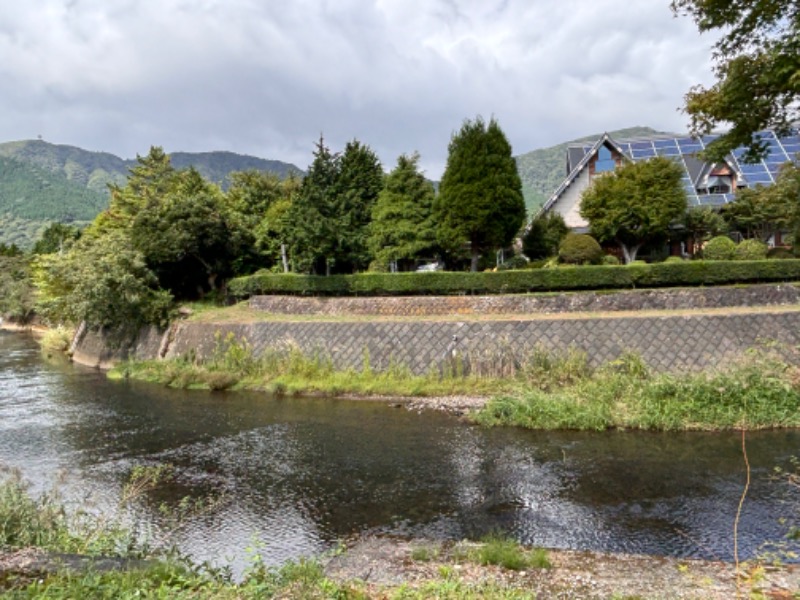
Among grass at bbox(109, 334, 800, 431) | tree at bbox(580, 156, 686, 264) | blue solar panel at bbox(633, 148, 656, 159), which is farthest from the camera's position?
blue solar panel at bbox(633, 148, 656, 159)

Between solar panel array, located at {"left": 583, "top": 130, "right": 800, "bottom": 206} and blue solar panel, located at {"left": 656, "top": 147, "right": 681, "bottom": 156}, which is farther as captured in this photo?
blue solar panel, located at {"left": 656, "top": 147, "right": 681, "bottom": 156}

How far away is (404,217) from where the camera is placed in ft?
89.1

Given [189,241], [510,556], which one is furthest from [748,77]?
[189,241]

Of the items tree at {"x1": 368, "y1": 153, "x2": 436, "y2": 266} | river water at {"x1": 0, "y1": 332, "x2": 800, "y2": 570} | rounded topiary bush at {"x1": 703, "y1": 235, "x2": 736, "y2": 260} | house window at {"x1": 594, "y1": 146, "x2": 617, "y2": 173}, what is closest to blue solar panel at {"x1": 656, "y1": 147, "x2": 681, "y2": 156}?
house window at {"x1": 594, "y1": 146, "x2": 617, "y2": 173}

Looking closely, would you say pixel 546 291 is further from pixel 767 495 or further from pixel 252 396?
pixel 767 495

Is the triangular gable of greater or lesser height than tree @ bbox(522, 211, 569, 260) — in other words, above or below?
above

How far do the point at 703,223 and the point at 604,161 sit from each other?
7828 mm

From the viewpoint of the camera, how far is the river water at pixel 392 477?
8.72 metres

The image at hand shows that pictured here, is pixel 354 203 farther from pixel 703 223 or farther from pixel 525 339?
pixel 703 223

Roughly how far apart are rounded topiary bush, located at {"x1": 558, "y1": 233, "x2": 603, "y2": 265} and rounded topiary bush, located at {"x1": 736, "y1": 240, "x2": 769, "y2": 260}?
5.68 metres

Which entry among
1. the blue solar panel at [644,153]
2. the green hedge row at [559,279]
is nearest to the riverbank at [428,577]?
the green hedge row at [559,279]

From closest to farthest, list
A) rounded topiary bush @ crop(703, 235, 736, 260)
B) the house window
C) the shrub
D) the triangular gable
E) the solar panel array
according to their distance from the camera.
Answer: the shrub
rounded topiary bush @ crop(703, 235, 736, 260)
the solar panel array
the triangular gable
the house window

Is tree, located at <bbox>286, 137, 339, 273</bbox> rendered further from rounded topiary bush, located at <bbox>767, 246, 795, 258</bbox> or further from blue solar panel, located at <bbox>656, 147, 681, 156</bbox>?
blue solar panel, located at <bbox>656, 147, 681, 156</bbox>

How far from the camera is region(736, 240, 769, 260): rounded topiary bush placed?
24047 mm
